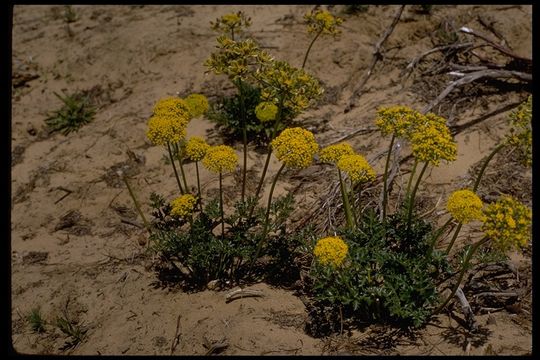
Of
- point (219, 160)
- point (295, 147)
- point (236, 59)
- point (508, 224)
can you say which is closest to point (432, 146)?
point (508, 224)

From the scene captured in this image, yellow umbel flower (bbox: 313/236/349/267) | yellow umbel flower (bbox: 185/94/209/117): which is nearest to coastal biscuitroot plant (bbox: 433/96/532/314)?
yellow umbel flower (bbox: 313/236/349/267)

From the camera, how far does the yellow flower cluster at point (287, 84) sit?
3.87m

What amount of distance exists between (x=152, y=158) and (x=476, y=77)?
14.2 feet

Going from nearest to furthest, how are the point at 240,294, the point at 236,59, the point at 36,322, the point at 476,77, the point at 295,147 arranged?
1. the point at 295,147
2. the point at 236,59
3. the point at 240,294
4. the point at 36,322
5. the point at 476,77

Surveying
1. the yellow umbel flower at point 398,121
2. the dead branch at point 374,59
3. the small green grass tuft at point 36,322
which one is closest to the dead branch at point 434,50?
the dead branch at point 374,59

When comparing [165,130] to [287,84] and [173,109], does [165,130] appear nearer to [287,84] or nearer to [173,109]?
[173,109]

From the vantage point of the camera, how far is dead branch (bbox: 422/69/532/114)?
587cm

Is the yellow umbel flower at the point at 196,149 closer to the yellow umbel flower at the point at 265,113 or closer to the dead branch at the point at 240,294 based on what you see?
the dead branch at the point at 240,294

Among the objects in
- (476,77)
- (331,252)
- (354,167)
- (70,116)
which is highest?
(354,167)

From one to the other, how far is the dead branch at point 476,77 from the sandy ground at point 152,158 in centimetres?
28

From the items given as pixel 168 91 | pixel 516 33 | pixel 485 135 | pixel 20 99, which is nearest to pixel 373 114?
pixel 485 135

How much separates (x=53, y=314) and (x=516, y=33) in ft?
23.2

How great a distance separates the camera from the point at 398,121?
363 cm
